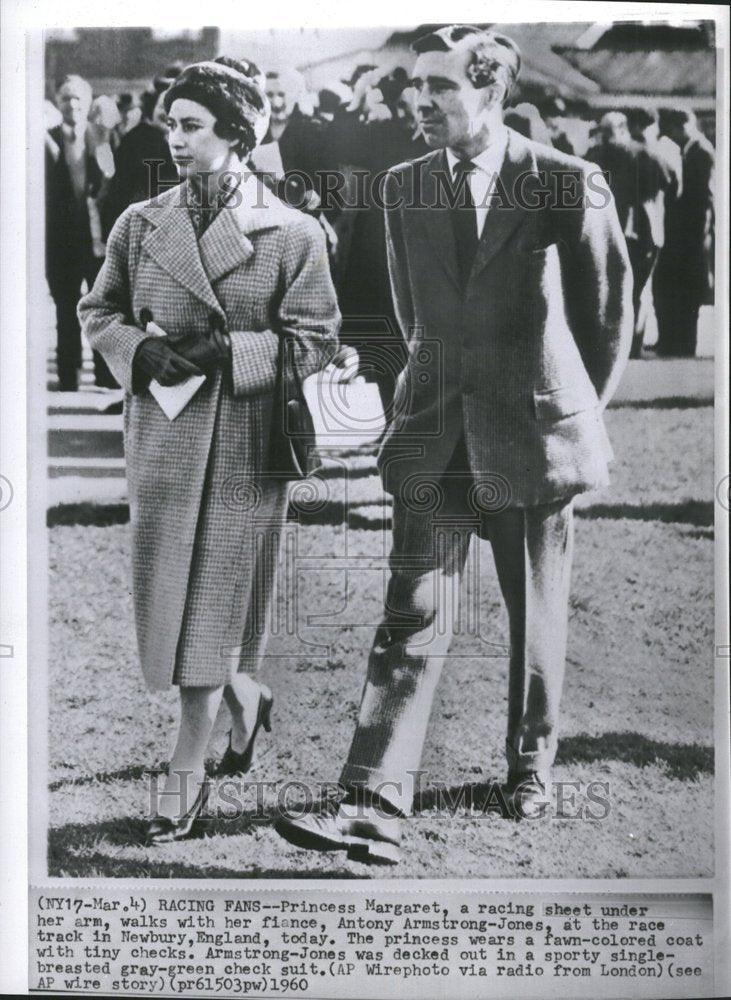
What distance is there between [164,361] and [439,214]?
35.7 inches

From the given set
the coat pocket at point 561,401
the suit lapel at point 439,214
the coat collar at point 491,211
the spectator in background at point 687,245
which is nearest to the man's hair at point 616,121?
the spectator in background at point 687,245

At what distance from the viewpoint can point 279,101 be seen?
9.04 feet

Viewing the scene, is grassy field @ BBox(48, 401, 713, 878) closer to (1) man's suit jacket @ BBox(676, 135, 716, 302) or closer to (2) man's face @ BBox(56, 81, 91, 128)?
(1) man's suit jacket @ BBox(676, 135, 716, 302)

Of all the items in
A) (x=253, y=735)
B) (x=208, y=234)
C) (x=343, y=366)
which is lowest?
(x=253, y=735)

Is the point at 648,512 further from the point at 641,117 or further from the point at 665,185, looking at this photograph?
the point at 641,117

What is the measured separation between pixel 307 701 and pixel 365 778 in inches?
11.1

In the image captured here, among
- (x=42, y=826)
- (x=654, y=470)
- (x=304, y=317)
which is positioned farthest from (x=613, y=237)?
(x=42, y=826)

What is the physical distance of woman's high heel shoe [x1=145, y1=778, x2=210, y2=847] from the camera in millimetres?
2760

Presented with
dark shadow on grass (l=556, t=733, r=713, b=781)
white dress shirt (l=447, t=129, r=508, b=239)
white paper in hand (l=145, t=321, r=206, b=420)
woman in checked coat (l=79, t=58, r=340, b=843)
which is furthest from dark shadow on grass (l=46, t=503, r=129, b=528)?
→ dark shadow on grass (l=556, t=733, r=713, b=781)

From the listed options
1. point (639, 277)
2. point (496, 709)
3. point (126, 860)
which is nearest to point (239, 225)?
point (639, 277)

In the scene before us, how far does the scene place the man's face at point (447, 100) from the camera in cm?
275

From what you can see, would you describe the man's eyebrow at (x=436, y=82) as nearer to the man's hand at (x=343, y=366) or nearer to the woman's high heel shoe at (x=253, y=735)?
the man's hand at (x=343, y=366)

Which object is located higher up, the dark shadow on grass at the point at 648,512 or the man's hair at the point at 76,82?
the man's hair at the point at 76,82

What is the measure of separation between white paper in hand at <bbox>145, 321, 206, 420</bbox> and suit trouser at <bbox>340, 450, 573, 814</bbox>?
26.9 inches
